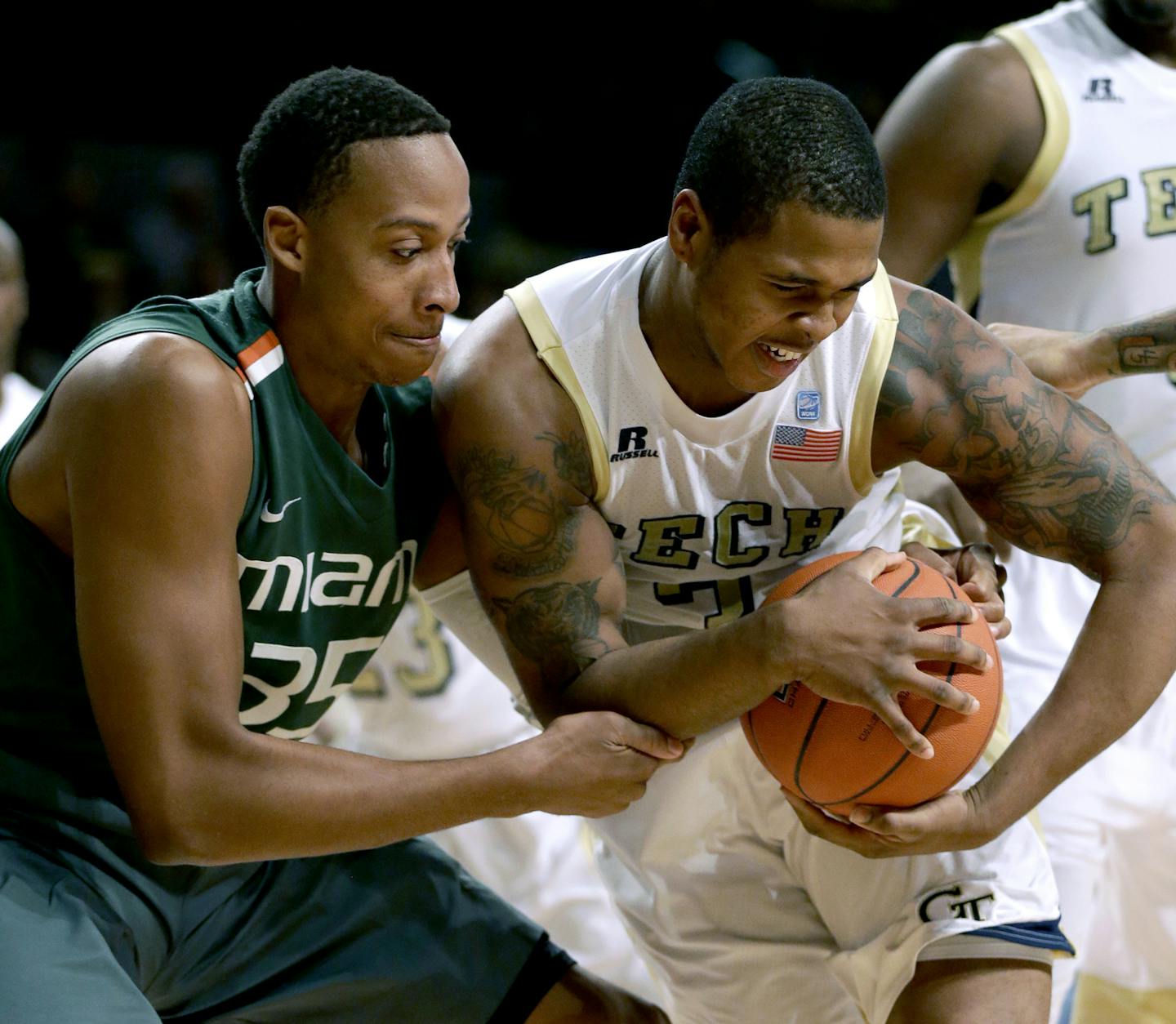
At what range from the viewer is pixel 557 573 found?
265 cm

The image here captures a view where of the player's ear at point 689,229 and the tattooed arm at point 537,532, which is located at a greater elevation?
the player's ear at point 689,229

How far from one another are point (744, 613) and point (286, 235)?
112 centimetres

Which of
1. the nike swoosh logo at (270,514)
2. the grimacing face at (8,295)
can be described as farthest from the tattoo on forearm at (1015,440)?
the grimacing face at (8,295)

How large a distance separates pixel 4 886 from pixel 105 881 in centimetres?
21

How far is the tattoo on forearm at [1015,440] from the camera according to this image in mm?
2629

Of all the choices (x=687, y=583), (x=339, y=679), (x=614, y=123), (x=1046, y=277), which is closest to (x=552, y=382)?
(x=687, y=583)

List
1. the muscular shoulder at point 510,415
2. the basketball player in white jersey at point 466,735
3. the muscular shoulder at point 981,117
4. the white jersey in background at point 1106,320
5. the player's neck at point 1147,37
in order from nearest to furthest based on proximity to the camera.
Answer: the muscular shoulder at point 510,415
the white jersey in background at point 1106,320
the muscular shoulder at point 981,117
the player's neck at point 1147,37
the basketball player in white jersey at point 466,735

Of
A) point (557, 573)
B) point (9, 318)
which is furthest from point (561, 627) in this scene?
point (9, 318)

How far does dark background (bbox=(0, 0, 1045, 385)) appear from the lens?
8.54 m

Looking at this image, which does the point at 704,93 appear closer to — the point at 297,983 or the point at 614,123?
the point at 614,123

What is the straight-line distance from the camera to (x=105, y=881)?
8.43ft

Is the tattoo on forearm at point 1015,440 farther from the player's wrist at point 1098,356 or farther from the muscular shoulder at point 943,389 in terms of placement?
the player's wrist at point 1098,356

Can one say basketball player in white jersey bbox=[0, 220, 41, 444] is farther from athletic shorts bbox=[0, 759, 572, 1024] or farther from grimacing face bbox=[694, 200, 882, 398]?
grimacing face bbox=[694, 200, 882, 398]

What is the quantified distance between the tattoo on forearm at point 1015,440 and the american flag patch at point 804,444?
101 mm
